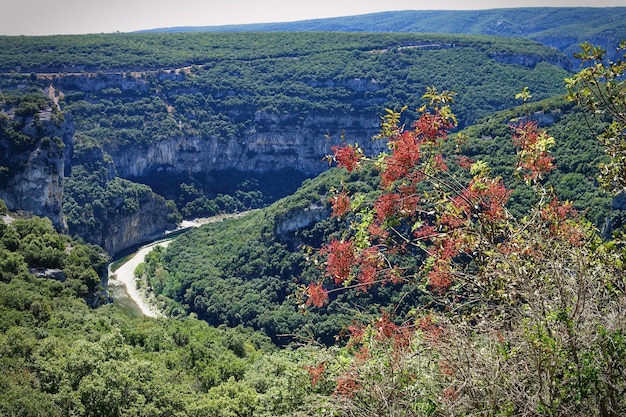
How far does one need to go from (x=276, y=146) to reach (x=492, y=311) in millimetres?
97377

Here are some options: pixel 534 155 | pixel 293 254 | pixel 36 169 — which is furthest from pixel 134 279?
pixel 534 155

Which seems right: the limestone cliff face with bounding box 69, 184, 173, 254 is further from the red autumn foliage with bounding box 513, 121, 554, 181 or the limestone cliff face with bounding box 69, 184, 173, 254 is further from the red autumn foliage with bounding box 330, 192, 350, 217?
the red autumn foliage with bounding box 513, 121, 554, 181

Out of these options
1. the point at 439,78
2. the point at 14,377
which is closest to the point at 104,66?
the point at 439,78

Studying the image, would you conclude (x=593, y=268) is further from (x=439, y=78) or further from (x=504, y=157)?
(x=439, y=78)

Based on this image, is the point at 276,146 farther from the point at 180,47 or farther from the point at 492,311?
the point at 492,311

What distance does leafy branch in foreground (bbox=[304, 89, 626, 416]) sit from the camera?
595 centimetres

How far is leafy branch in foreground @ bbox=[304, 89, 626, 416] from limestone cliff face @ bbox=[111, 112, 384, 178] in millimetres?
88658

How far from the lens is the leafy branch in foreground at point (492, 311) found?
5.95 meters

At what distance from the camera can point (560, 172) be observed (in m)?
37.5

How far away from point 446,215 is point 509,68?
11439 cm

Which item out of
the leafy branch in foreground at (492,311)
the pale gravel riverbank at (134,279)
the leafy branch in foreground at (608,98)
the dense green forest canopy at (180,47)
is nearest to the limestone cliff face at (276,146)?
the dense green forest canopy at (180,47)

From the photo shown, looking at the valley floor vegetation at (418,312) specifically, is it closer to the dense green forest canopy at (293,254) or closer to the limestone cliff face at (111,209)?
the dense green forest canopy at (293,254)

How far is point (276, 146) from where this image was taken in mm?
103500

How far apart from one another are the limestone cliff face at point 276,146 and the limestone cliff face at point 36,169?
37.9 metres
